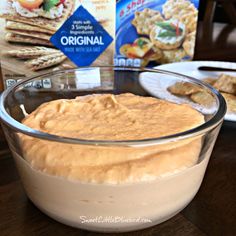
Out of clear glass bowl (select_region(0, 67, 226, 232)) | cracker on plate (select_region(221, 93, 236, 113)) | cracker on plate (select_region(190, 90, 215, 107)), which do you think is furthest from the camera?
cracker on plate (select_region(221, 93, 236, 113))

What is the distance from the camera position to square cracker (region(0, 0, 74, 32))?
732 mm

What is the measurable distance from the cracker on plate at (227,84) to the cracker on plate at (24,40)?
1.21 feet

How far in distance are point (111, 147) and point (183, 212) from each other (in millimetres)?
156

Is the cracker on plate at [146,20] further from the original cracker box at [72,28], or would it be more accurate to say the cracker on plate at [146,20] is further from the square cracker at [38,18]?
the square cracker at [38,18]

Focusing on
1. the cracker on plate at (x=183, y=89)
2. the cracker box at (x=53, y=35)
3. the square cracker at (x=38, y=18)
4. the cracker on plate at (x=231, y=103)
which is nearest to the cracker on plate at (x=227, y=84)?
the cracker on plate at (x=231, y=103)

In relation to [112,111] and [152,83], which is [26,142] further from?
[152,83]

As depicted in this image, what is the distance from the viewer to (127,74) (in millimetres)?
729

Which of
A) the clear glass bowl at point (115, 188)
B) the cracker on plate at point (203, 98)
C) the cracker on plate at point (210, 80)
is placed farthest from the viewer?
the cracker on plate at point (210, 80)

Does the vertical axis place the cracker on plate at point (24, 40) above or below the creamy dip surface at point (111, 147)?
above

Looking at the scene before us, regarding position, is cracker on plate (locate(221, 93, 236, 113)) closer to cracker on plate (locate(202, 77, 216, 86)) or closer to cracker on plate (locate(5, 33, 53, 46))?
cracker on plate (locate(202, 77, 216, 86))

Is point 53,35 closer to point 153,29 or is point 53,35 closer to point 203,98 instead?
point 153,29

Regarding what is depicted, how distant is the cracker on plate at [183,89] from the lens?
0.63 m

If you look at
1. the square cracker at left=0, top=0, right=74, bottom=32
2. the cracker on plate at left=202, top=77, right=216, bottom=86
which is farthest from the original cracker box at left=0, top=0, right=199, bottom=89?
the cracker on plate at left=202, top=77, right=216, bottom=86

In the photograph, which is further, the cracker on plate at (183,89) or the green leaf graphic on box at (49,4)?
the green leaf graphic on box at (49,4)
